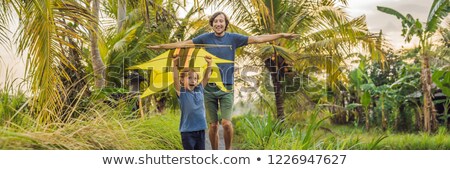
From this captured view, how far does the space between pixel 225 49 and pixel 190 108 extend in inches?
36.4

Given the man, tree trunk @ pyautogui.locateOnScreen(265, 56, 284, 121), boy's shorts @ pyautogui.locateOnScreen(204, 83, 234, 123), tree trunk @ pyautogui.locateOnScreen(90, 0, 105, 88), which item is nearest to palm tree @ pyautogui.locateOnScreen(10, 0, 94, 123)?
the man

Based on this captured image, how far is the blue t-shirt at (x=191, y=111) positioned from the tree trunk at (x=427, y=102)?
7.84 m

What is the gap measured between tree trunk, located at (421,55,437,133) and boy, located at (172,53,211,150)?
7821 mm

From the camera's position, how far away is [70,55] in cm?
779

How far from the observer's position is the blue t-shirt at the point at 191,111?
16.6 ft

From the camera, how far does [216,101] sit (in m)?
5.77

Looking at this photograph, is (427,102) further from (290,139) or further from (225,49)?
(225,49)

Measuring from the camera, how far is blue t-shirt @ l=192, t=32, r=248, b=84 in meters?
5.71

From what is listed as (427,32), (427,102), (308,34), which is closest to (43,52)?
(308,34)

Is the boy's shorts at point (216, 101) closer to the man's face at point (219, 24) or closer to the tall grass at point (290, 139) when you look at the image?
the man's face at point (219, 24)

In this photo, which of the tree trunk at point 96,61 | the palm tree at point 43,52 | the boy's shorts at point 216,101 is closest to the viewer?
the boy's shorts at point 216,101

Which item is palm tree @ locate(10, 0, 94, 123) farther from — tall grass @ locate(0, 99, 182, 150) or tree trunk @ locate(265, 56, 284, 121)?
tree trunk @ locate(265, 56, 284, 121)

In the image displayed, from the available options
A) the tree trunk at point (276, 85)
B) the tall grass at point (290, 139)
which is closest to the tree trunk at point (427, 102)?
the tree trunk at point (276, 85)

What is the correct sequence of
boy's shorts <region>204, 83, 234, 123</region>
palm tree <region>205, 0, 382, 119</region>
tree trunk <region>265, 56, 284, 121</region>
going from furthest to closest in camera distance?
tree trunk <region>265, 56, 284, 121</region>, palm tree <region>205, 0, 382, 119</region>, boy's shorts <region>204, 83, 234, 123</region>
